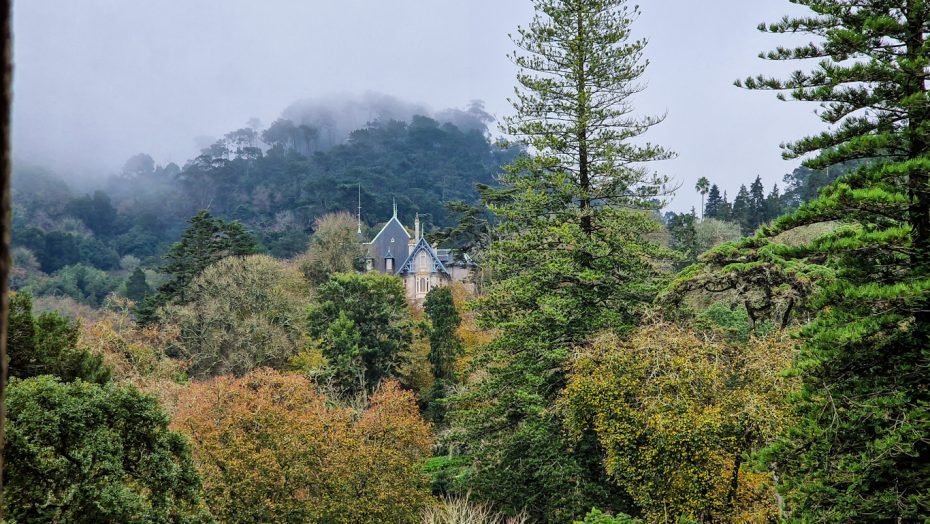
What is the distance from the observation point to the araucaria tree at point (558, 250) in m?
15.6

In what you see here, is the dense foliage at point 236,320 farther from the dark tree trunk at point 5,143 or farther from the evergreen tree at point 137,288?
the dark tree trunk at point 5,143

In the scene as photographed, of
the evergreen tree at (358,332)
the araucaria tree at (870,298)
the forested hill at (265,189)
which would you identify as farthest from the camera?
the forested hill at (265,189)

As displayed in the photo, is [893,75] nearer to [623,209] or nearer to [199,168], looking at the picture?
[623,209]

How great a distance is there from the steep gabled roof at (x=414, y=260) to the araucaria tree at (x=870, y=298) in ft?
144

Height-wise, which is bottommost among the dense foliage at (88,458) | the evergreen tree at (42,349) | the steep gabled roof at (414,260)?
the dense foliage at (88,458)

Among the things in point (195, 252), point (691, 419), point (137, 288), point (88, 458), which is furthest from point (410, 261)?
point (88, 458)

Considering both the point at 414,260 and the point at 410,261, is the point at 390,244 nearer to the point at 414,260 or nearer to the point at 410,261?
the point at 410,261

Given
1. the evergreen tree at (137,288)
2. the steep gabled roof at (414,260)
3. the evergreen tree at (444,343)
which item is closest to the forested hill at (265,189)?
the steep gabled roof at (414,260)

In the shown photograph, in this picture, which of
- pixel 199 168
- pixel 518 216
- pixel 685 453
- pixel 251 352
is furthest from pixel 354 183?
pixel 685 453

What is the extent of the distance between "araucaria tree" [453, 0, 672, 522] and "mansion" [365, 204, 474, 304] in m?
28.1

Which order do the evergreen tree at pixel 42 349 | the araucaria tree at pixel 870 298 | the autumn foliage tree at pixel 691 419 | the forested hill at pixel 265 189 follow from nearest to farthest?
the araucaria tree at pixel 870 298
the autumn foliage tree at pixel 691 419
the evergreen tree at pixel 42 349
the forested hill at pixel 265 189

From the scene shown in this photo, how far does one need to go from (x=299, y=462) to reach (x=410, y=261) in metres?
39.4

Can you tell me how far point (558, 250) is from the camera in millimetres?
16391

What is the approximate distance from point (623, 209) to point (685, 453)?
24.7 ft
